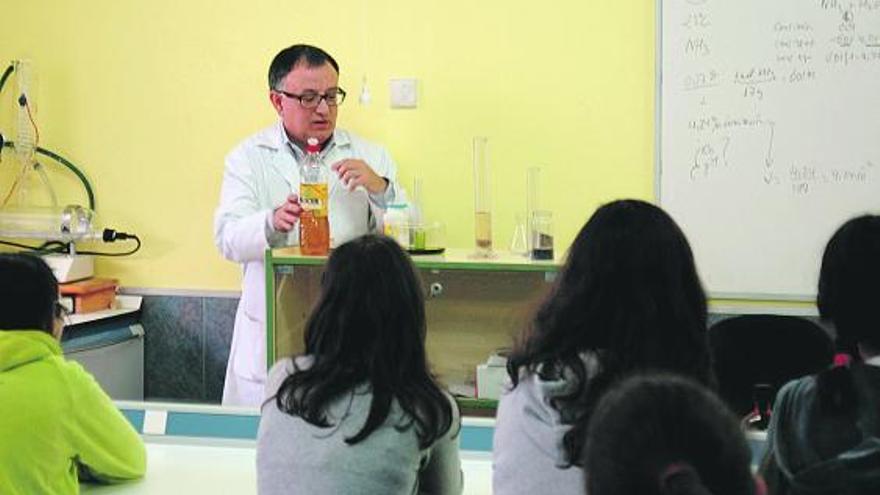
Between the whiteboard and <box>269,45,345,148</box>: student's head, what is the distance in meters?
1.10

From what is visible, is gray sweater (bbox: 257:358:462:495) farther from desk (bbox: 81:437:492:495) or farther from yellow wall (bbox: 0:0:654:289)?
yellow wall (bbox: 0:0:654:289)

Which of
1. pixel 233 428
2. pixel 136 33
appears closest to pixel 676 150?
pixel 233 428

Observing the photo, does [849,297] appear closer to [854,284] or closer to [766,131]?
[854,284]

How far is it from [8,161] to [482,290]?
7.03 ft

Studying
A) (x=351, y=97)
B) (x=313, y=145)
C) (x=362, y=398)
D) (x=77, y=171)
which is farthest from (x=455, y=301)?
(x=77, y=171)

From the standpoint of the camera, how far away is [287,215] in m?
2.46

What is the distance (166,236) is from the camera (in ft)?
11.8

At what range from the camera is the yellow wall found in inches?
129

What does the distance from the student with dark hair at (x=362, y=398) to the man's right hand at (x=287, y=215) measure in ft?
2.82

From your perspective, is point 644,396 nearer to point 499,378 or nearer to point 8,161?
point 499,378

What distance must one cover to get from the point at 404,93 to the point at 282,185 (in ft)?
2.19

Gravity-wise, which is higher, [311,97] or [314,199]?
[311,97]

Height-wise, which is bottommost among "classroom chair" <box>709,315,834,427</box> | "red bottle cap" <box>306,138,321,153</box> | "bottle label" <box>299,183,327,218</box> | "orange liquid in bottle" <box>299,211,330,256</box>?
"classroom chair" <box>709,315,834,427</box>

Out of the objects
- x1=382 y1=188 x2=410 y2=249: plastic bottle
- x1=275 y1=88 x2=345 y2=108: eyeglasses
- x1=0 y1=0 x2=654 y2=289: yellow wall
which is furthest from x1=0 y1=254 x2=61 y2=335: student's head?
x1=0 y1=0 x2=654 y2=289: yellow wall
